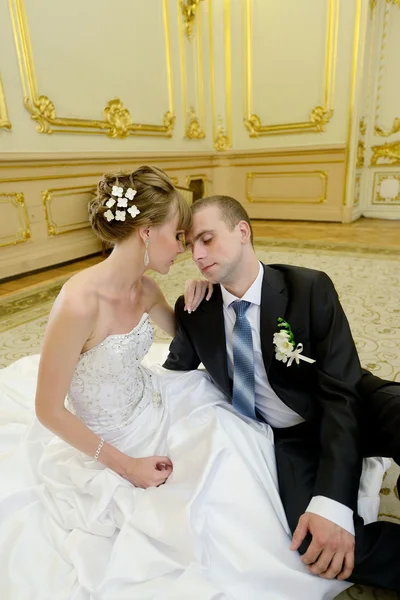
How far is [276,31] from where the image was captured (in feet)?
22.7

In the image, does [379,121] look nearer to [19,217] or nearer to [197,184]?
[197,184]

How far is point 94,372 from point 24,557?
20.4 inches

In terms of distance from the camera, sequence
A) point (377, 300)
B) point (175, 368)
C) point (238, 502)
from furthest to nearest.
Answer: point (377, 300)
point (175, 368)
point (238, 502)

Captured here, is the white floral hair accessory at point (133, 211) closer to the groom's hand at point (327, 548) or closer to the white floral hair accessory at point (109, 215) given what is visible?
the white floral hair accessory at point (109, 215)

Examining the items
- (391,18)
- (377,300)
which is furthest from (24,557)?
(391,18)

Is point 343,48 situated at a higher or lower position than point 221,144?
higher

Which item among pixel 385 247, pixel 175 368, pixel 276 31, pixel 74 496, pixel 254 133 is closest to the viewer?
pixel 74 496

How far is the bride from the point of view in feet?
3.28

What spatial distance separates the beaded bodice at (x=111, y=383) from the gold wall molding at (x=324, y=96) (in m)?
6.66

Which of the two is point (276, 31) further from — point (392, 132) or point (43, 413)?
point (43, 413)

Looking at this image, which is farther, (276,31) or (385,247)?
(276,31)

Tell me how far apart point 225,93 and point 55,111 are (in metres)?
4.02

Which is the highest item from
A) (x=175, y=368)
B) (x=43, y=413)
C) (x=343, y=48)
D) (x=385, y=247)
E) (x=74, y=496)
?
(x=343, y=48)

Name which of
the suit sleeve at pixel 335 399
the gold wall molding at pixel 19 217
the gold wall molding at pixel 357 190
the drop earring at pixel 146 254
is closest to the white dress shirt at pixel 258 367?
the suit sleeve at pixel 335 399
